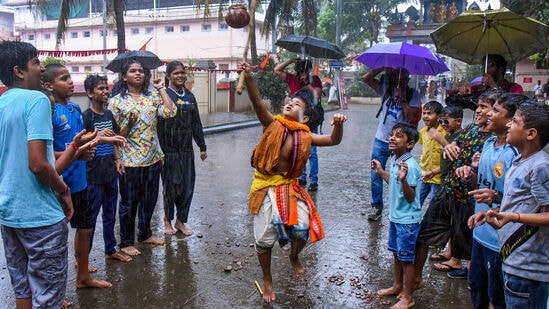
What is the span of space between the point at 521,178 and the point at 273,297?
2.10m

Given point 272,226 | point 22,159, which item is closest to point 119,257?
point 272,226

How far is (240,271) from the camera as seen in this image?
14.6 feet

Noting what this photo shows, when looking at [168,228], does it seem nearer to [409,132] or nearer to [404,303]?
[404,303]

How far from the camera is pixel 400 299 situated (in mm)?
3814

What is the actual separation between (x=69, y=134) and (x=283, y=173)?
171 cm

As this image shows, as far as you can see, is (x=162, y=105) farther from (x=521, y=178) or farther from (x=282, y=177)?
(x=521, y=178)

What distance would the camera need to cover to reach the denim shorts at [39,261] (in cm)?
279

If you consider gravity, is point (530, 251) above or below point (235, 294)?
above

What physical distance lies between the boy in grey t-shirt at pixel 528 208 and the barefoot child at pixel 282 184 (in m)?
1.31

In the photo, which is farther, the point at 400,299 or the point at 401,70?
the point at 401,70

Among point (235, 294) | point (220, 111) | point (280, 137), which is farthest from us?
point (220, 111)

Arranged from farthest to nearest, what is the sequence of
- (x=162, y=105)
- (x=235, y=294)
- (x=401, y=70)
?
(x=401, y=70) → (x=162, y=105) → (x=235, y=294)

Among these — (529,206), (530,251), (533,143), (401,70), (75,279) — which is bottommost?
(75,279)

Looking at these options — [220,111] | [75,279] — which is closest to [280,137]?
[75,279]
